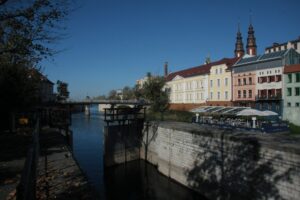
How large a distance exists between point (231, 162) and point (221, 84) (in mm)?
34781

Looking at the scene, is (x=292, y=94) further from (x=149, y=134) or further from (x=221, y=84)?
(x=149, y=134)

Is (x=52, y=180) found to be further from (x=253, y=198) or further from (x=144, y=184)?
(x=144, y=184)

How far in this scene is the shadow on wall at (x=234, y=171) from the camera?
13.3 meters

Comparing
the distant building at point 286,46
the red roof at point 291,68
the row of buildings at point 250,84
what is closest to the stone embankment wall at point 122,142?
the row of buildings at point 250,84

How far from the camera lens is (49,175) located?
10211 mm

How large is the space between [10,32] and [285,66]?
117 ft

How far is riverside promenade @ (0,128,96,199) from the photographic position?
8.21m

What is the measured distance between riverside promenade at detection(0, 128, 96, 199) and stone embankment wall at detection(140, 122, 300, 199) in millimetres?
9052

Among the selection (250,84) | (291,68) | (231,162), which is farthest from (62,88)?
(231,162)

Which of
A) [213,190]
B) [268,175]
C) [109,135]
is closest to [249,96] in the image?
[109,135]

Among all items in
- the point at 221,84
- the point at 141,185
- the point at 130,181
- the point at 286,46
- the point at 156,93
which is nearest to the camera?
the point at 141,185

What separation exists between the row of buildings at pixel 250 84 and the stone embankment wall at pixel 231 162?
814 inches

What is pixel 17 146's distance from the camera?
15.4 meters

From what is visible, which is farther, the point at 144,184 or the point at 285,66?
the point at 285,66
